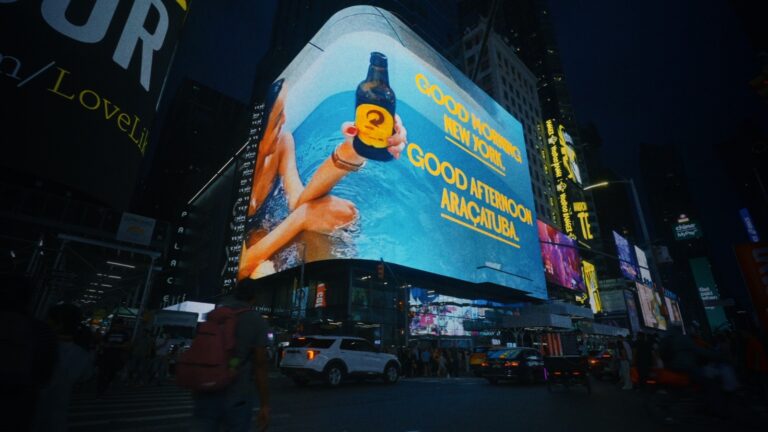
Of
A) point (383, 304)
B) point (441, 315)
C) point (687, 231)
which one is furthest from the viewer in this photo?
point (687, 231)

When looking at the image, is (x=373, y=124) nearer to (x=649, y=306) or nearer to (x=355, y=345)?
(x=355, y=345)

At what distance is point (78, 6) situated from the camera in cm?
741

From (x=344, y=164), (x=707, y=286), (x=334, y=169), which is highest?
(x=707, y=286)

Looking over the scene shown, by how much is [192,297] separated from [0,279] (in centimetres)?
6899

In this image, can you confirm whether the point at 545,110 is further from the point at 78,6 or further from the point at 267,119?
the point at 78,6

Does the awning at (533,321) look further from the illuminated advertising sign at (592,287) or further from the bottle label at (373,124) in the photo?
the illuminated advertising sign at (592,287)

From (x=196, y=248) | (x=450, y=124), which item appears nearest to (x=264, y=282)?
(x=450, y=124)

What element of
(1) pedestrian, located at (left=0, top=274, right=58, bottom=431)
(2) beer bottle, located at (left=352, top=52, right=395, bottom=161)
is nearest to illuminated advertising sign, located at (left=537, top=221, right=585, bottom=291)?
(2) beer bottle, located at (left=352, top=52, right=395, bottom=161)

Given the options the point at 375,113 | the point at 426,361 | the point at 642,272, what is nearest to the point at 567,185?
the point at 642,272

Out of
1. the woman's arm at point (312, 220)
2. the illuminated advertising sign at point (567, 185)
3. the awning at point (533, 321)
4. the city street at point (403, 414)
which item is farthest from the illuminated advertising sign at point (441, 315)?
the illuminated advertising sign at point (567, 185)

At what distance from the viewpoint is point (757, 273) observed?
26.4 feet

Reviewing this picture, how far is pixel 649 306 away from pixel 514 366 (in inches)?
2379

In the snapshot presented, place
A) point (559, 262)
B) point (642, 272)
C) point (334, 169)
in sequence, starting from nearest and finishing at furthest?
point (334, 169), point (559, 262), point (642, 272)

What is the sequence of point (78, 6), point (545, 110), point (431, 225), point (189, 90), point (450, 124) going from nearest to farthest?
point (78, 6)
point (431, 225)
point (450, 124)
point (545, 110)
point (189, 90)
